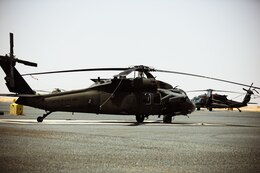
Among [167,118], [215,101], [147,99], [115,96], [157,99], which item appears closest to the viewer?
[115,96]

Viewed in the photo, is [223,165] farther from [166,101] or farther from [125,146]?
[166,101]

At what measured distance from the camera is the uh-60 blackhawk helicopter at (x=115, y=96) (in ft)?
65.9

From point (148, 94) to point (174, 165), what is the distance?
15010mm

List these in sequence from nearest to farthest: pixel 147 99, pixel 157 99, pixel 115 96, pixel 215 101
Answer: pixel 115 96 → pixel 147 99 → pixel 157 99 → pixel 215 101

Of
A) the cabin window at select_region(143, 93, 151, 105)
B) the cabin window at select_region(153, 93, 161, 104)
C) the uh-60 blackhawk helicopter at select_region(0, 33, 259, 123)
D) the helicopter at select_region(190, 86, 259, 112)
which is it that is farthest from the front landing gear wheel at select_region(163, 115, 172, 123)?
the helicopter at select_region(190, 86, 259, 112)

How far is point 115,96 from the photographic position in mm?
21578

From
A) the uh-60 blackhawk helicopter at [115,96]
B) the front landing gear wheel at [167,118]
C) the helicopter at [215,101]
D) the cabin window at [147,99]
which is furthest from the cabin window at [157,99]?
the helicopter at [215,101]

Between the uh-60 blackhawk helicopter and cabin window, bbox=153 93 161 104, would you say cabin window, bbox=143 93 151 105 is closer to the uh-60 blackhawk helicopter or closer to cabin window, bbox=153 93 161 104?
the uh-60 blackhawk helicopter

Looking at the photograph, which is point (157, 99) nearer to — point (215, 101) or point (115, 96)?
point (115, 96)

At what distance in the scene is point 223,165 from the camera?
23.0 ft

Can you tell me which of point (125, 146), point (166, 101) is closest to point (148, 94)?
point (166, 101)

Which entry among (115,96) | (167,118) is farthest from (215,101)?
(115,96)

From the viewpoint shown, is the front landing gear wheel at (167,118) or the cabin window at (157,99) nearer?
the cabin window at (157,99)

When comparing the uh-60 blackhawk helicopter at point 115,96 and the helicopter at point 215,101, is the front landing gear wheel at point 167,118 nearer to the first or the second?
the uh-60 blackhawk helicopter at point 115,96
